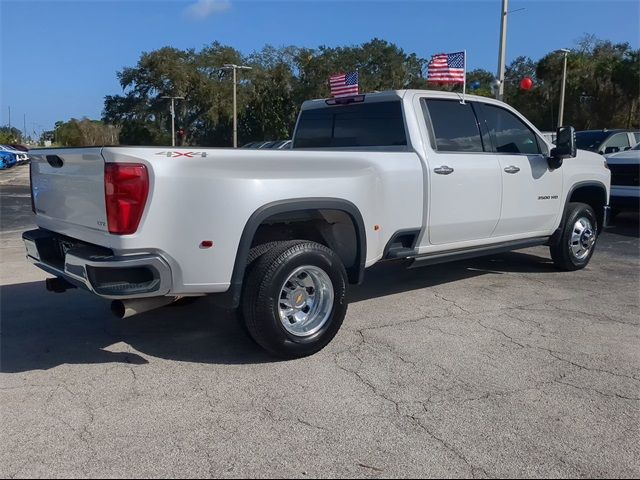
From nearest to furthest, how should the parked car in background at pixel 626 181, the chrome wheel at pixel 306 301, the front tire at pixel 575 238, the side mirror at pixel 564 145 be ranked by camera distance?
the chrome wheel at pixel 306 301, the side mirror at pixel 564 145, the front tire at pixel 575 238, the parked car in background at pixel 626 181

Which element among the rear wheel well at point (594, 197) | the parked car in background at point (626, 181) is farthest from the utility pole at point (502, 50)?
the rear wheel well at point (594, 197)

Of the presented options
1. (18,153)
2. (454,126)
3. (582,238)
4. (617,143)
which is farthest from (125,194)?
(18,153)

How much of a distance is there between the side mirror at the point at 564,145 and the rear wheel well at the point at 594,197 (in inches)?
37.4

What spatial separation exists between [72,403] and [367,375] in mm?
1881

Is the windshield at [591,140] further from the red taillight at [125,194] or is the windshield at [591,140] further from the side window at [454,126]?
the red taillight at [125,194]

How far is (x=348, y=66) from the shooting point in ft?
164

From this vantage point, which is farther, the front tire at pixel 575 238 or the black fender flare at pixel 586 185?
the front tire at pixel 575 238

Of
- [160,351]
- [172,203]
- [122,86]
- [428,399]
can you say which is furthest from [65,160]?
[122,86]

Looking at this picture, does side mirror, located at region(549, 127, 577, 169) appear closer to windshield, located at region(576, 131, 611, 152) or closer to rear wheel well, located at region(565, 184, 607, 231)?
rear wheel well, located at region(565, 184, 607, 231)

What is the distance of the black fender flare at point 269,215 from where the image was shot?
3918 mm

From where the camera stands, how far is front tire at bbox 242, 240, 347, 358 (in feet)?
13.3

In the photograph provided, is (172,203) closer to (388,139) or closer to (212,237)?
(212,237)

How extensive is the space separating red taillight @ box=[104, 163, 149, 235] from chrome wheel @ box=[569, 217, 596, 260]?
17.7 ft

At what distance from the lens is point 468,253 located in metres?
5.82
